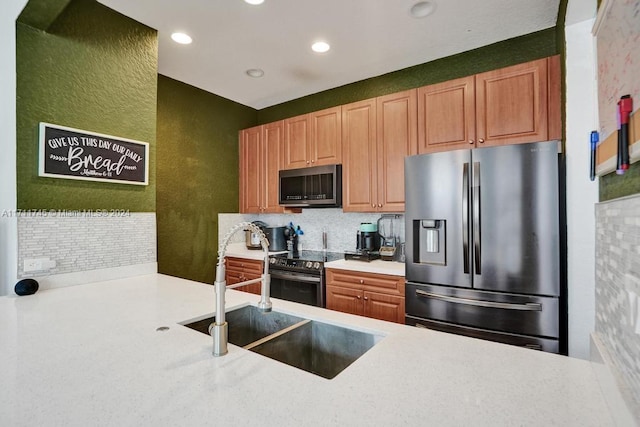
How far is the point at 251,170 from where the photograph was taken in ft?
12.0

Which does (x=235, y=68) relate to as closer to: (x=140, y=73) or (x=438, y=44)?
(x=140, y=73)

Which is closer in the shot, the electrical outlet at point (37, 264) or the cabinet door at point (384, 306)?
the electrical outlet at point (37, 264)

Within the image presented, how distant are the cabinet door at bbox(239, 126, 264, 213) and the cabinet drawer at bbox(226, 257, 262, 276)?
0.61 metres

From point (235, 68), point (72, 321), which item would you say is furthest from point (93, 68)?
point (72, 321)

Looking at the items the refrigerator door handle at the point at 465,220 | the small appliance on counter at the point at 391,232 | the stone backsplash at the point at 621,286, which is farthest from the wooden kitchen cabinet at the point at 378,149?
the stone backsplash at the point at 621,286

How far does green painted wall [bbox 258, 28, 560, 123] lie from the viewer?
2.34m

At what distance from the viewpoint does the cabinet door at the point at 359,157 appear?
279cm

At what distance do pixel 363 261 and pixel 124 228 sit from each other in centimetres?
182

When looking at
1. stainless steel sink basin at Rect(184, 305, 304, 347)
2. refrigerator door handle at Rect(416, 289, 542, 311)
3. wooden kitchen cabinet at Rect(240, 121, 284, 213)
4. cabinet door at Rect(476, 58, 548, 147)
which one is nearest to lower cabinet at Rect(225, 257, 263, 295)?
wooden kitchen cabinet at Rect(240, 121, 284, 213)

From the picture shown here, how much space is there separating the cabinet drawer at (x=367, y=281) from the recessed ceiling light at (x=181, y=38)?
2.12 m

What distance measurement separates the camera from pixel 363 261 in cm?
273

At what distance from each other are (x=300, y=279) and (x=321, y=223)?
85cm

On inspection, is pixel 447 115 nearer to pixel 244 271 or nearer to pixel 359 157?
pixel 359 157

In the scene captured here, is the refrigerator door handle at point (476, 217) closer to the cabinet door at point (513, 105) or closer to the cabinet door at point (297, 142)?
the cabinet door at point (513, 105)
